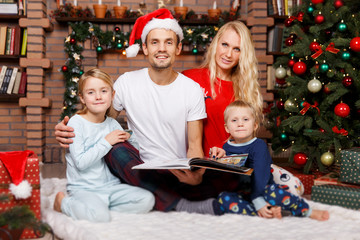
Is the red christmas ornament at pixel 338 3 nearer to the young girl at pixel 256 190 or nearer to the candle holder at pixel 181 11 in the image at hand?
the young girl at pixel 256 190

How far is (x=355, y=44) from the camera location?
2500mm

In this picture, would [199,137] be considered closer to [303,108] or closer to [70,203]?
[70,203]

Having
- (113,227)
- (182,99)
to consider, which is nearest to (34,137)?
(182,99)

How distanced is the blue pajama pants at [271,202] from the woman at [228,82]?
0.60m

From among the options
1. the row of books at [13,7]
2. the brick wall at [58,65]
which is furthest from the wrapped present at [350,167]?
the row of books at [13,7]

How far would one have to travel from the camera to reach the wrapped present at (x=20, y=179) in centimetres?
146

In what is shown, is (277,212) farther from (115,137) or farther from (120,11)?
(120,11)

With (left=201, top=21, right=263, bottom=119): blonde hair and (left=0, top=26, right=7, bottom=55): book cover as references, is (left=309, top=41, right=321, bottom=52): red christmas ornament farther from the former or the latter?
(left=0, top=26, right=7, bottom=55): book cover

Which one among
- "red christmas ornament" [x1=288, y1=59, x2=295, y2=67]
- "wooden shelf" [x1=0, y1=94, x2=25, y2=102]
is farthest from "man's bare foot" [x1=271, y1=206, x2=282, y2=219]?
"wooden shelf" [x1=0, y1=94, x2=25, y2=102]

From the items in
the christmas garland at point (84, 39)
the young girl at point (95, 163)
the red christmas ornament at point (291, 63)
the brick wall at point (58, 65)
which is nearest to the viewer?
the young girl at point (95, 163)

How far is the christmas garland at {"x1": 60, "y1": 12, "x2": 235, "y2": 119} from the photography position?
388 centimetres

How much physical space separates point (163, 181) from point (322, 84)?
5.51ft

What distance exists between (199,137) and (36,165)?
0.92 m

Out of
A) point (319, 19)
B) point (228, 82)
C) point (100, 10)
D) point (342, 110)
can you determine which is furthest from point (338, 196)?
point (100, 10)
